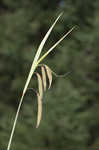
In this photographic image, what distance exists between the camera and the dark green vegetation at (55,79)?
279 centimetres

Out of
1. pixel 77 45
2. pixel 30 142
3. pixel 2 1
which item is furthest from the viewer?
pixel 2 1

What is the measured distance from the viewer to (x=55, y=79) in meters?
3.74

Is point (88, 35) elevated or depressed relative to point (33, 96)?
elevated

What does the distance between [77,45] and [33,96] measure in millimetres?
644

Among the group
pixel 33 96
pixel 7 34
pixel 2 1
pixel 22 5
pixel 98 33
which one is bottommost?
pixel 33 96

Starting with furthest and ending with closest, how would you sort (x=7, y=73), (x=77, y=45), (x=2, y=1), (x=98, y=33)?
(x=2, y=1) < (x=7, y=73) < (x=77, y=45) < (x=98, y=33)

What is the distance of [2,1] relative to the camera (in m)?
4.42

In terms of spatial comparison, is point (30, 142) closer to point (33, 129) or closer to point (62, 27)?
point (33, 129)

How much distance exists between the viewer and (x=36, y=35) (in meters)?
4.30

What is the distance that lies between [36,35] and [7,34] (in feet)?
1.69

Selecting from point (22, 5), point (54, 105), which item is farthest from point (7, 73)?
point (54, 105)

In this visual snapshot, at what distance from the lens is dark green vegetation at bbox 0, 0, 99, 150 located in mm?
2785

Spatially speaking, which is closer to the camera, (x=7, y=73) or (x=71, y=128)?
(x=71, y=128)

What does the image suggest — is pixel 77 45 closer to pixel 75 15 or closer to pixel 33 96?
pixel 75 15
